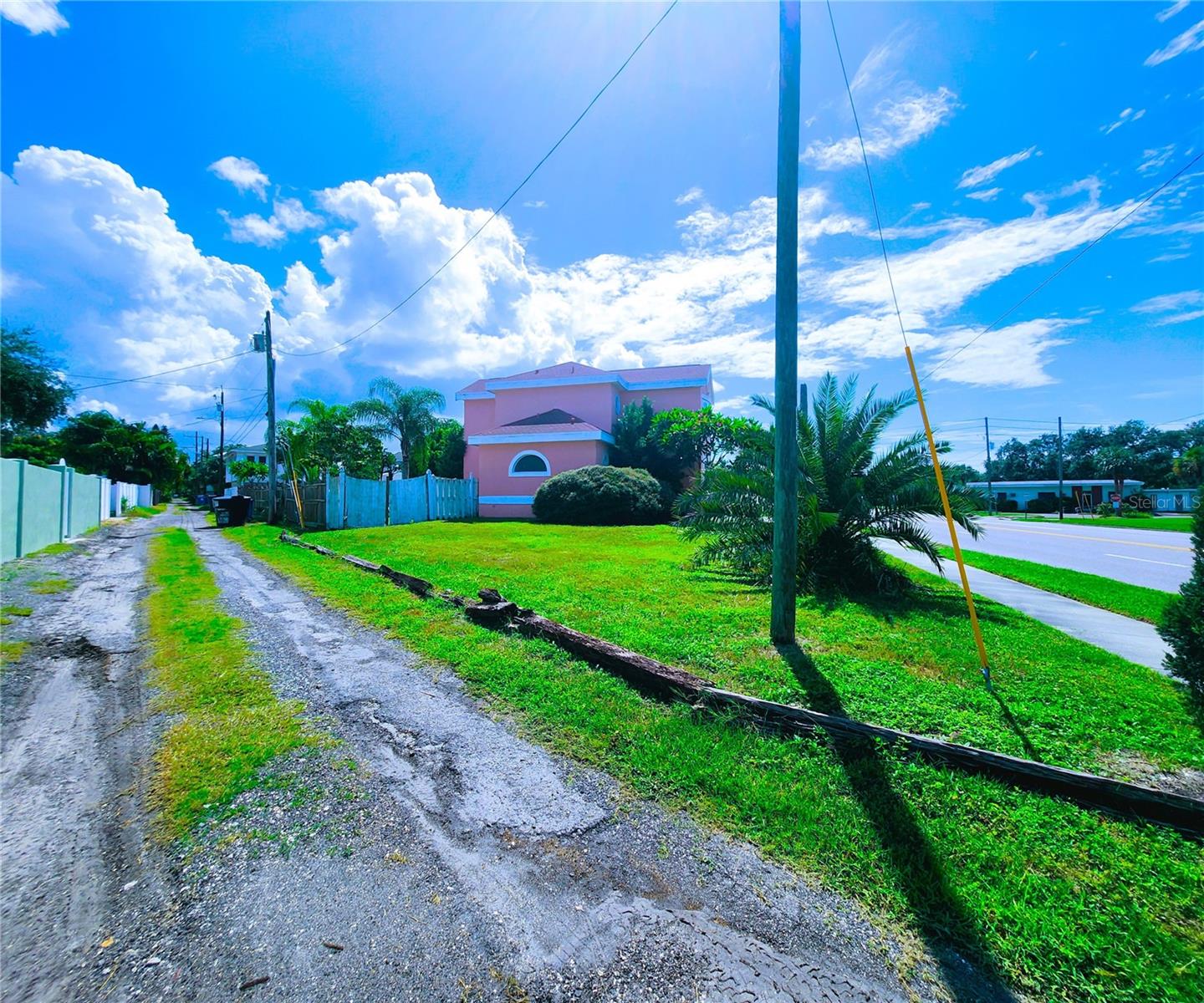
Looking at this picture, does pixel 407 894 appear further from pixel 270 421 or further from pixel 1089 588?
pixel 270 421

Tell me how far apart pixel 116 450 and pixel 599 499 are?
123ft

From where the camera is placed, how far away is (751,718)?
3.61 meters

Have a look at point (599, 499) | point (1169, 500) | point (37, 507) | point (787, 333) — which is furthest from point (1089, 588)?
point (1169, 500)

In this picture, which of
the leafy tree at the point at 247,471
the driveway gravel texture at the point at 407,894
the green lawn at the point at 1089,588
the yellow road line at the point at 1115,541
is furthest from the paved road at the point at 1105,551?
the leafy tree at the point at 247,471

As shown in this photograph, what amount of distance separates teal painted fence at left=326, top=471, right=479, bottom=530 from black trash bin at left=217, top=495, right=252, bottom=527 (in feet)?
14.8

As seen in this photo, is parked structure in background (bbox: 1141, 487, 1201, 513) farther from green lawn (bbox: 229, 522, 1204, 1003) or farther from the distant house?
green lawn (bbox: 229, 522, 1204, 1003)

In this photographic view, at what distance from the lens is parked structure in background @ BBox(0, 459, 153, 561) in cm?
1005

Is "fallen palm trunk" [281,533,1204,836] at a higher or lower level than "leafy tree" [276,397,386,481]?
lower

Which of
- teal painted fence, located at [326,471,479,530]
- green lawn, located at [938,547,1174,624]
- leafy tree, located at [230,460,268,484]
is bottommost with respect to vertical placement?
green lawn, located at [938,547,1174,624]

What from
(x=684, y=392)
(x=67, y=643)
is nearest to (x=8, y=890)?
(x=67, y=643)

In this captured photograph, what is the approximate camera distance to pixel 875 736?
3.25 m

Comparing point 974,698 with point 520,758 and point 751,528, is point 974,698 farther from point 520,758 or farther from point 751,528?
point 751,528

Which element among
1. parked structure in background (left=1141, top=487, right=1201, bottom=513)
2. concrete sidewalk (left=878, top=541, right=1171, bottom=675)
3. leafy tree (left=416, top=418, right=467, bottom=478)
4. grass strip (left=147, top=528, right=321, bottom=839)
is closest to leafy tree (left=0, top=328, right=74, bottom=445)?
leafy tree (left=416, top=418, right=467, bottom=478)

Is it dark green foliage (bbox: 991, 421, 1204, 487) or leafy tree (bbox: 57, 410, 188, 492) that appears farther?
dark green foliage (bbox: 991, 421, 1204, 487)
